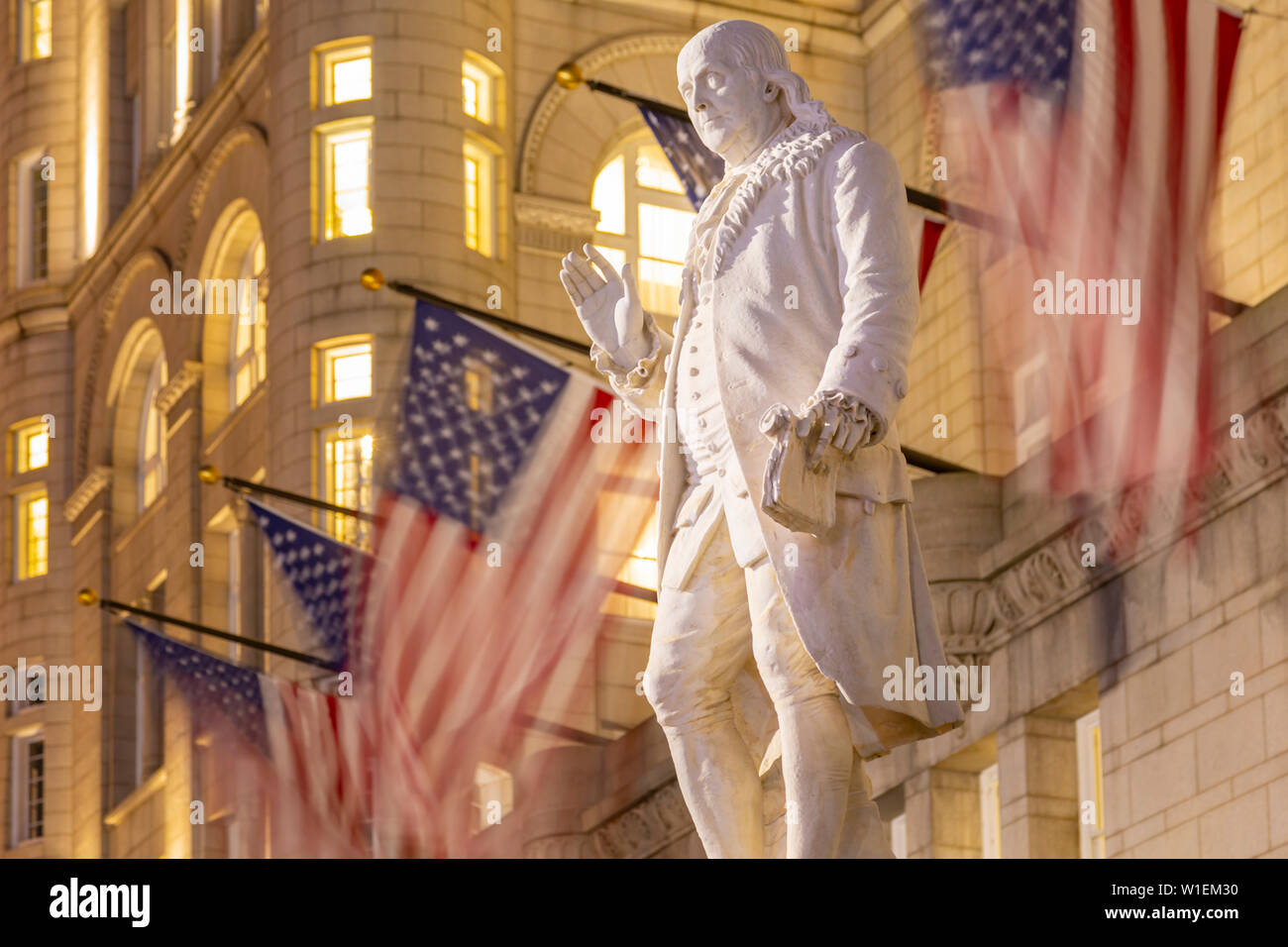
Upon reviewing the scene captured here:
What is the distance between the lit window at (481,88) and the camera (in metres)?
37.4

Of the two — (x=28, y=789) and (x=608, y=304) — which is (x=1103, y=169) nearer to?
(x=608, y=304)

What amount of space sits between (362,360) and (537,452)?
30.9ft

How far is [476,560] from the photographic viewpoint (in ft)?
94.7

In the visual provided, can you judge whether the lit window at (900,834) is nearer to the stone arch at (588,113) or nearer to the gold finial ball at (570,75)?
the gold finial ball at (570,75)

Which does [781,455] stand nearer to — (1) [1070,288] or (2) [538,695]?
(1) [1070,288]

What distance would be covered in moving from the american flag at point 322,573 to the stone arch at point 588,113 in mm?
8253

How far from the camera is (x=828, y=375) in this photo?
10320 millimetres

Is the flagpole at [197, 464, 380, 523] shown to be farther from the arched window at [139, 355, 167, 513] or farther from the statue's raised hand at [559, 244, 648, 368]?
the statue's raised hand at [559, 244, 648, 368]

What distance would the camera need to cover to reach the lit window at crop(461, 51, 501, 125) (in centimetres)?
3744

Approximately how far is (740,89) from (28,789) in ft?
126

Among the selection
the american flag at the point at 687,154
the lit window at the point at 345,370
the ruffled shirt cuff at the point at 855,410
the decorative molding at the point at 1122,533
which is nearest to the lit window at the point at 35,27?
the lit window at the point at 345,370

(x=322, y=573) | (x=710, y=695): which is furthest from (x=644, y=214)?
(x=710, y=695)

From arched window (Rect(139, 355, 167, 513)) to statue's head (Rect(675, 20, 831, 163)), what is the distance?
34.6 m

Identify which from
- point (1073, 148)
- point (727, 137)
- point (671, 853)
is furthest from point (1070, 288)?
point (727, 137)
